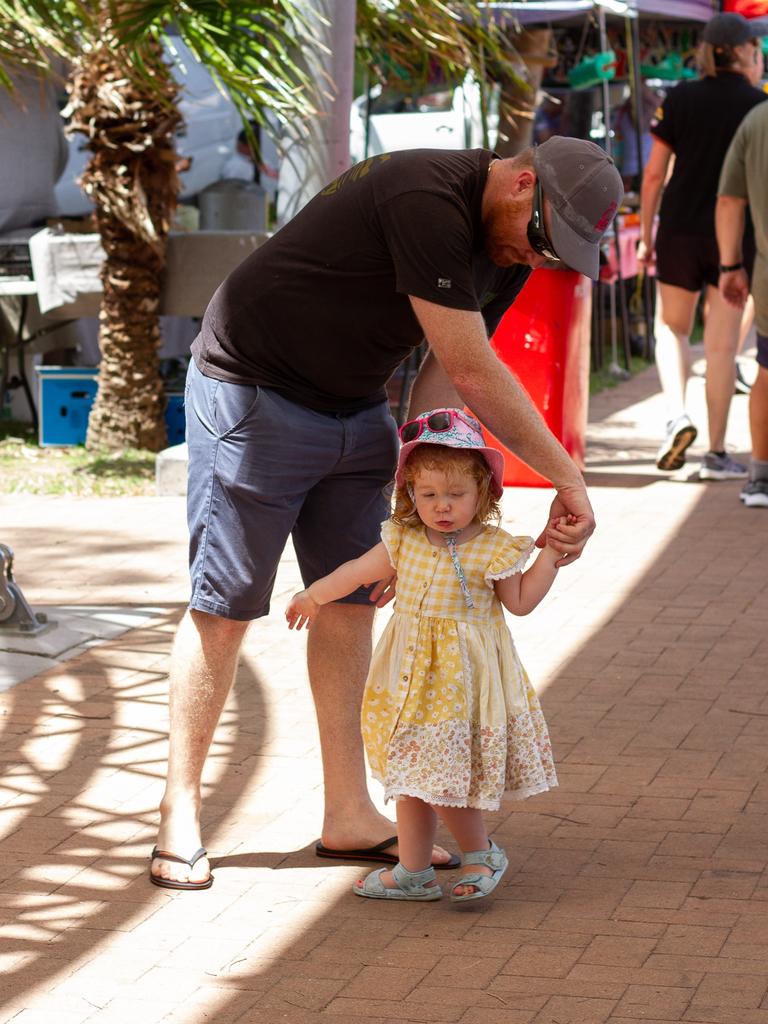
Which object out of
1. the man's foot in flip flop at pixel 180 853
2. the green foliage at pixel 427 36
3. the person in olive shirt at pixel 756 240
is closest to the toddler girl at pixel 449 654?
the man's foot in flip flop at pixel 180 853

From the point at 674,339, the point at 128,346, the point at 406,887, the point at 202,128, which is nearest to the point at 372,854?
the point at 406,887

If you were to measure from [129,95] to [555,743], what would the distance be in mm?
5432

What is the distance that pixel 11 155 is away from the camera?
11094 millimetres

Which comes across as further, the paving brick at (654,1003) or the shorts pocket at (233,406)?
the shorts pocket at (233,406)

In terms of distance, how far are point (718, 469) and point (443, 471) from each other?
5.62 meters

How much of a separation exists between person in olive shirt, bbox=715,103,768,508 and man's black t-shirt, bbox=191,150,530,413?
4184mm

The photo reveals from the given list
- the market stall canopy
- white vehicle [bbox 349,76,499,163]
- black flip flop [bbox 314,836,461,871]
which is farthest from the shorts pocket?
white vehicle [bbox 349,76,499,163]

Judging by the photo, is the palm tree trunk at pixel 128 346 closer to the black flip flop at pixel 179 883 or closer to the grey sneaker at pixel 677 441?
the grey sneaker at pixel 677 441

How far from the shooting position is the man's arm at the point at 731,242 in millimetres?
8031

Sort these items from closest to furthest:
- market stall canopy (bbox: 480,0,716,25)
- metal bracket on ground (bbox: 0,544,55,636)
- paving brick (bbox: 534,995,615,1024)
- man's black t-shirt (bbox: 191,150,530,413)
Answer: paving brick (bbox: 534,995,615,1024)
man's black t-shirt (bbox: 191,150,530,413)
metal bracket on ground (bbox: 0,544,55,636)
market stall canopy (bbox: 480,0,716,25)

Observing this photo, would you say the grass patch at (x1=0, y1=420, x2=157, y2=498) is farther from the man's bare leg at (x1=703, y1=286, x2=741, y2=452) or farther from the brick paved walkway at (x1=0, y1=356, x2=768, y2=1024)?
the man's bare leg at (x1=703, y1=286, x2=741, y2=452)

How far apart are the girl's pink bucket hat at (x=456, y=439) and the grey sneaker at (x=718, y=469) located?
5429 mm

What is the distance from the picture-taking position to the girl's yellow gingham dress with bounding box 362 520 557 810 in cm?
362

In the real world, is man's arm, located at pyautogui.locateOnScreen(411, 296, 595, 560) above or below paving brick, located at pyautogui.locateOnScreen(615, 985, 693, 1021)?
above
